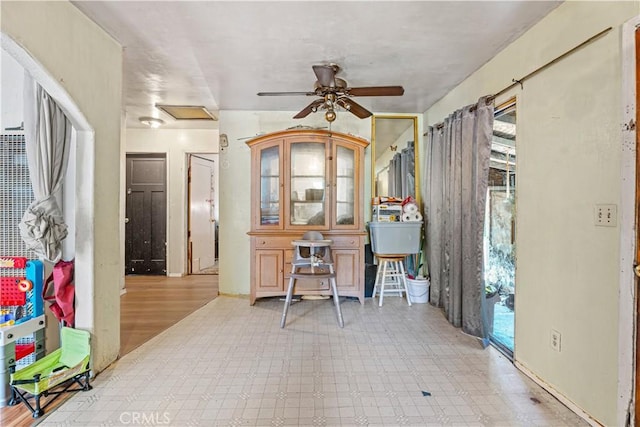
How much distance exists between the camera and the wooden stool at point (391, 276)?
3.56 meters

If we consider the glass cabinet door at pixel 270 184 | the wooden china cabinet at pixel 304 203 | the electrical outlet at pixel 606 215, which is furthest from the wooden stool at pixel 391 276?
the electrical outlet at pixel 606 215

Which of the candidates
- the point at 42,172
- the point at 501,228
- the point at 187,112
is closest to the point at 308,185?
the point at 187,112

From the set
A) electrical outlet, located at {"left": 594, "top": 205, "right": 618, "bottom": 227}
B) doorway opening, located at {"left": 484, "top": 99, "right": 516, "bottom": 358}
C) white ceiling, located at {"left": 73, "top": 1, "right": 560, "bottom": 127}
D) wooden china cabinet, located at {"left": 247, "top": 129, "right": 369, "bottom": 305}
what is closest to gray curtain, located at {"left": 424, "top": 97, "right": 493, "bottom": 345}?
doorway opening, located at {"left": 484, "top": 99, "right": 516, "bottom": 358}

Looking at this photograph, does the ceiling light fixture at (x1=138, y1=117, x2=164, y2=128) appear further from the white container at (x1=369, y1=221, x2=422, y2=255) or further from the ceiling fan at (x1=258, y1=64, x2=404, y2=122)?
the white container at (x1=369, y1=221, x2=422, y2=255)

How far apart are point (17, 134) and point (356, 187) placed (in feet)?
9.06

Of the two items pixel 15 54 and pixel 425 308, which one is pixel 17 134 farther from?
pixel 425 308

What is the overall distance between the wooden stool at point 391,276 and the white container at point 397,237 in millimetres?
67

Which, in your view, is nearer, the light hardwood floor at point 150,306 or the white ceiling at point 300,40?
the light hardwood floor at point 150,306

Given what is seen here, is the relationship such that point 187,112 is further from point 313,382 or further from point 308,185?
point 313,382

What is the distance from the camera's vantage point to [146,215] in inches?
199

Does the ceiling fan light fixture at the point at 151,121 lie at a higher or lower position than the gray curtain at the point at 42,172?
higher

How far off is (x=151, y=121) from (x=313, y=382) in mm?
3979

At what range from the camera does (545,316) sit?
195cm

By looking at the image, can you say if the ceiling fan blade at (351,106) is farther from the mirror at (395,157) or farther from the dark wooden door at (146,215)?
the dark wooden door at (146,215)
